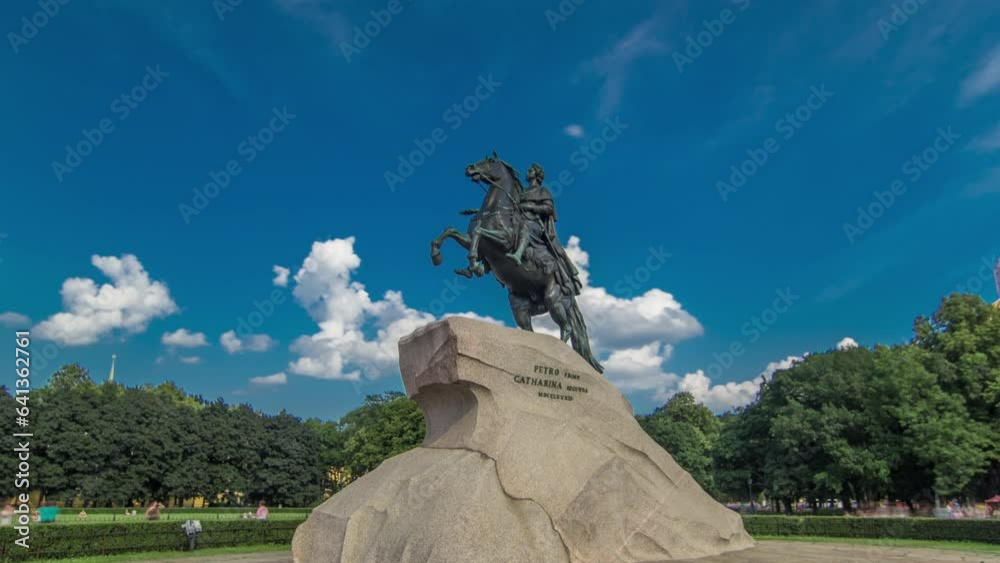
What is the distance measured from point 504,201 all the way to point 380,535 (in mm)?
6561

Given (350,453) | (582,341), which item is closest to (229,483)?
(350,453)

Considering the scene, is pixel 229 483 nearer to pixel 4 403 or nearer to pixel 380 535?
pixel 4 403

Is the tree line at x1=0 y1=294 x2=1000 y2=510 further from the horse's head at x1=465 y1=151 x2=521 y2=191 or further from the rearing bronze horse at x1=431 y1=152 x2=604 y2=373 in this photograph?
the horse's head at x1=465 y1=151 x2=521 y2=191

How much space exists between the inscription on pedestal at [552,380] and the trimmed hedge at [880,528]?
1650 centimetres

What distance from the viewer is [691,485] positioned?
11398mm

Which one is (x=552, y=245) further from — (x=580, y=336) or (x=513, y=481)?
(x=513, y=481)

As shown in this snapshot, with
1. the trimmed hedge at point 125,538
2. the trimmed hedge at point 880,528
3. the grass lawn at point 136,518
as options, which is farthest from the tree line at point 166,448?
the trimmed hedge at point 880,528

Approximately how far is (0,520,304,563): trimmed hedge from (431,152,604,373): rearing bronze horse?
44.7 ft

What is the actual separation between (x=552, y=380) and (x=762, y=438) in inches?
1487

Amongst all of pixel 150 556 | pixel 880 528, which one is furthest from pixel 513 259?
pixel 880 528

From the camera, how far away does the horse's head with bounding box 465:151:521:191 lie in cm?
1267

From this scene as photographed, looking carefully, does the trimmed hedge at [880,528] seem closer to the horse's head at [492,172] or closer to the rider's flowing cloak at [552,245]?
the rider's flowing cloak at [552,245]

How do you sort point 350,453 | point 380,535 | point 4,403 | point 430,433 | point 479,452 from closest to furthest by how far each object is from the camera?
1. point 380,535
2. point 479,452
3. point 430,433
4. point 4,403
5. point 350,453

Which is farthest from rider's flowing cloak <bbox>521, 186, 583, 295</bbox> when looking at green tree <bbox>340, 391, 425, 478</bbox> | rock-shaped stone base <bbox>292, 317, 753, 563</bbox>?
green tree <bbox>340, 391, 425, 478</bbox>
